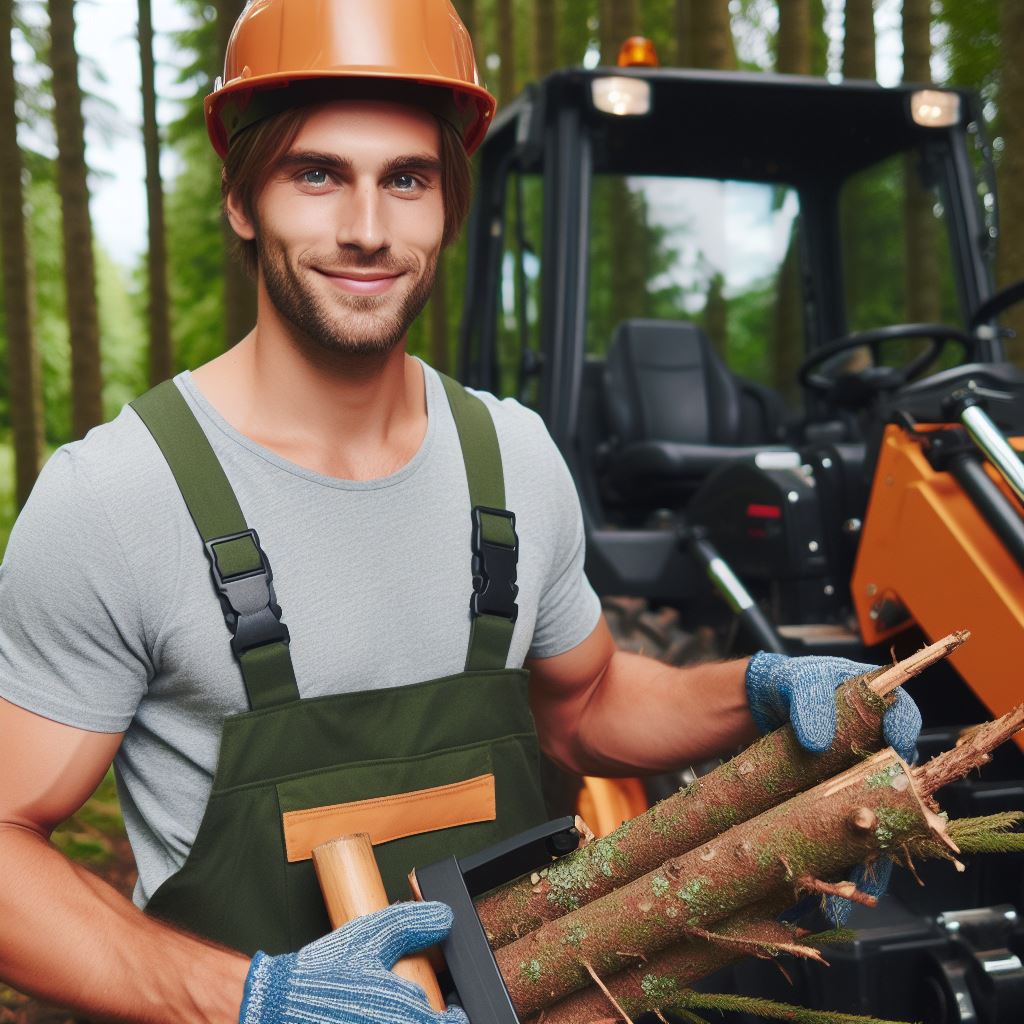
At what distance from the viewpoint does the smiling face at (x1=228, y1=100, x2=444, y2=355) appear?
6.40ft

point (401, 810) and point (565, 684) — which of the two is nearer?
point (401, 810)

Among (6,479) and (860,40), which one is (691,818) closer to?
(860,40)

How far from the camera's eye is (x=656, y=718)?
88.1 inches

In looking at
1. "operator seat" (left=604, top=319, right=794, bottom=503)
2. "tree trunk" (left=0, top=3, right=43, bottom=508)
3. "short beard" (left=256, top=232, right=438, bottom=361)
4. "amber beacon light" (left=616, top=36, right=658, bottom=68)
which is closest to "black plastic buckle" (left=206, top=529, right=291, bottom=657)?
"short beard" (left=256, top=232, right=438, bottom=361)

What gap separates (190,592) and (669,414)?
2986 mm

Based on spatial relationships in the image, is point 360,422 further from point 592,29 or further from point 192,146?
point 192,146

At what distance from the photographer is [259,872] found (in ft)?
6.05

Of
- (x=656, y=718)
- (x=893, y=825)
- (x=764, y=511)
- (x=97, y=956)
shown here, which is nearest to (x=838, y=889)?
(x=893, y=825)

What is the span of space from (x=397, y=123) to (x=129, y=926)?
3.98 ft

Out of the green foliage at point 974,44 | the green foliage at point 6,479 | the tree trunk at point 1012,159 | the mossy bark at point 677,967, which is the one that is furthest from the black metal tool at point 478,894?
the green foliage at point 6,479

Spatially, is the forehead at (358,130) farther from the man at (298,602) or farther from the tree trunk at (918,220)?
the tree trunk at (918,220)

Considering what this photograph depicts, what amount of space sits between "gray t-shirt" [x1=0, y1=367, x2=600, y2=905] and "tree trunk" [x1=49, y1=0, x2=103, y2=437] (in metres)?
9.00

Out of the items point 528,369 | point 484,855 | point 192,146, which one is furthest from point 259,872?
point 192,146

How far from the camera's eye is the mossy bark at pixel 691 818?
1.66m
